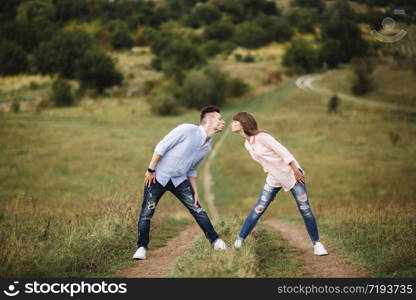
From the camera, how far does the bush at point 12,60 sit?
7850 centimetres

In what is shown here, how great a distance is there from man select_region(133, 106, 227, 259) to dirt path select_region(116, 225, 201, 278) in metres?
0.27

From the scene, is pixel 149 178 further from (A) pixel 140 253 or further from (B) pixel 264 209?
(B) pixel 264 209

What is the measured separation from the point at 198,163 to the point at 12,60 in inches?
3362

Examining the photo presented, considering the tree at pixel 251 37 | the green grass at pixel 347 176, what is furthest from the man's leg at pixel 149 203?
the tree at pixel 251 37

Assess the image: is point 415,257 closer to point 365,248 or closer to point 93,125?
point 365,248

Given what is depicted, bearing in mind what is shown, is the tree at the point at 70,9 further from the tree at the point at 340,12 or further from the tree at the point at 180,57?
the tree at the point at 340,12

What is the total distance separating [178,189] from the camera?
650cm

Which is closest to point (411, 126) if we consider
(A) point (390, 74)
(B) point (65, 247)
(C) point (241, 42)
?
(A) point (390, 74)

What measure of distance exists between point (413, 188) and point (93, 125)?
30.3 meters

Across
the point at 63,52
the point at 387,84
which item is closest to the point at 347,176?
the point at 387,84

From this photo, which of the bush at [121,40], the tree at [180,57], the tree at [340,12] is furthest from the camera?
the bush at [121,40]

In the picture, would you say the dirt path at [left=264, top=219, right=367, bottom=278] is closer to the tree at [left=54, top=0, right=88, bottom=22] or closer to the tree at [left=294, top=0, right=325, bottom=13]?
the tree at [left=294, top=0, right=325, bottom=13]

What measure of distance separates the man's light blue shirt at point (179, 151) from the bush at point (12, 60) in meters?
79.0

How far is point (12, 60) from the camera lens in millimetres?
82375
